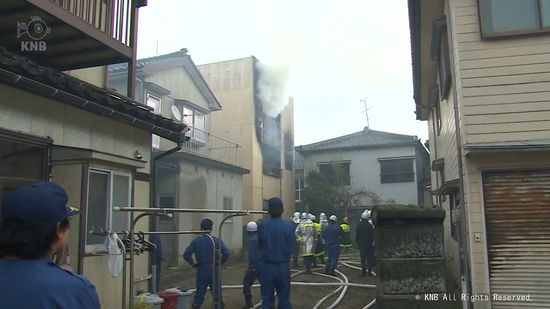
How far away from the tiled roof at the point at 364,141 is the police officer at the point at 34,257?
2826cm

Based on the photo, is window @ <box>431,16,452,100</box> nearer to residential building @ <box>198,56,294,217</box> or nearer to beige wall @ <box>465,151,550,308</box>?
beige wall @ <box>465,151,550,308</box>

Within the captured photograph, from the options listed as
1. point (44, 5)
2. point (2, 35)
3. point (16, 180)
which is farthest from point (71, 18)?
point (16, 180)

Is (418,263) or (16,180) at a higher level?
(16,180)

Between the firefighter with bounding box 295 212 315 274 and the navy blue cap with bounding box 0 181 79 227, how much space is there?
40.6ft

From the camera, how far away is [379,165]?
95.5 ft

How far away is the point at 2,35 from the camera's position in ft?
21.4

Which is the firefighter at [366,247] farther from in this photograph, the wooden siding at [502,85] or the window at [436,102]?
the wooden siding at [502,85]

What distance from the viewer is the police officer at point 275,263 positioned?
6.55 m

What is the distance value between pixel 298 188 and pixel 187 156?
14.7 m

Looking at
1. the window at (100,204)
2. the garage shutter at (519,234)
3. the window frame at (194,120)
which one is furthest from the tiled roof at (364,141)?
the window at (100,204)

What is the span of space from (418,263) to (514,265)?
1937 mm

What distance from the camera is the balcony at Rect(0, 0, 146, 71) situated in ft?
19.8

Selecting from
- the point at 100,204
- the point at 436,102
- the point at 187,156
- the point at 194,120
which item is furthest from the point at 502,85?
the point at 194,120

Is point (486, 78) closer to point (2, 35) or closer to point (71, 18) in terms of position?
point (71, 18)
